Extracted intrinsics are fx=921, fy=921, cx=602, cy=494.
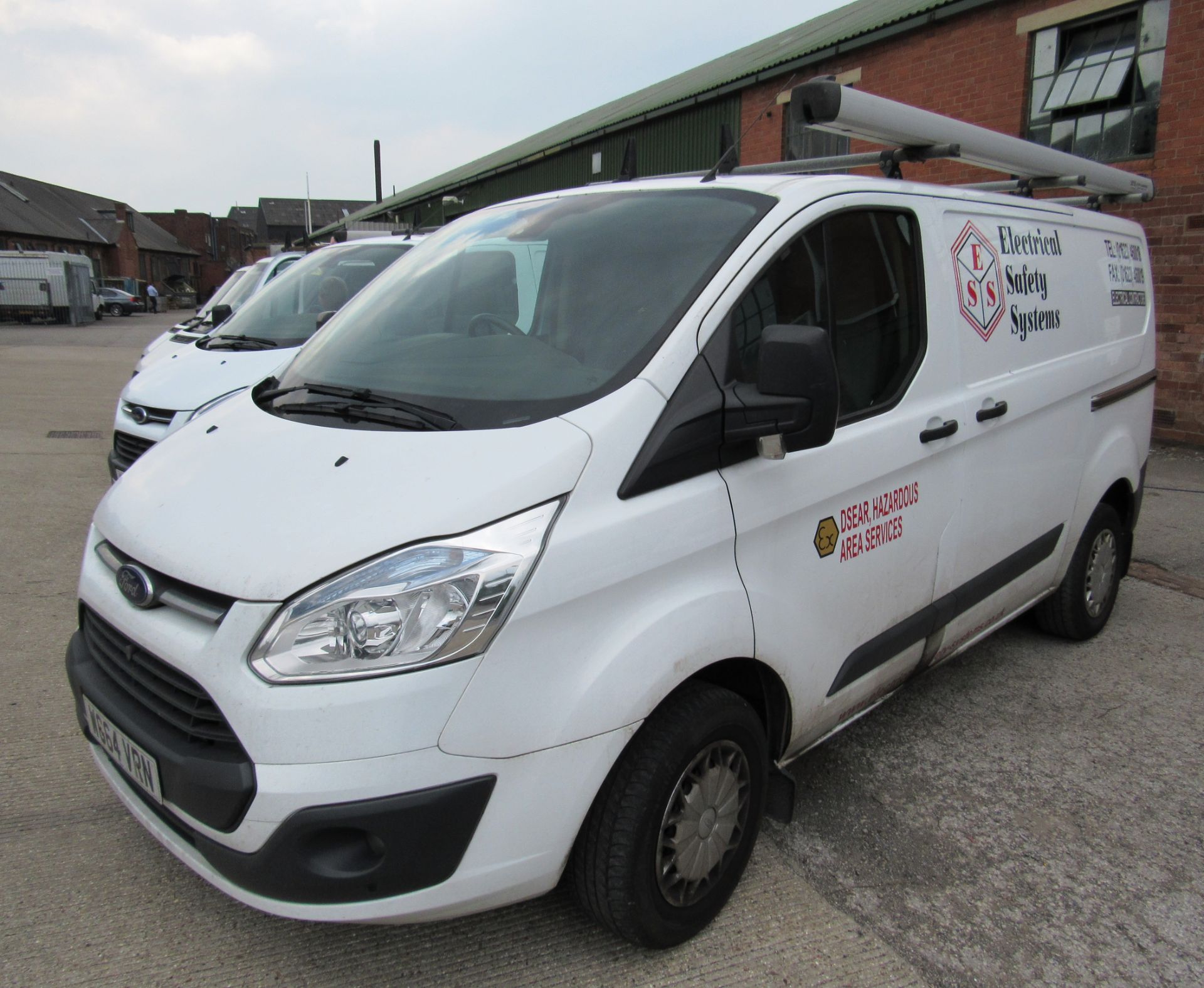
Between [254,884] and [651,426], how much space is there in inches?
49.4

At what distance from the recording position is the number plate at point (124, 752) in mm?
1995

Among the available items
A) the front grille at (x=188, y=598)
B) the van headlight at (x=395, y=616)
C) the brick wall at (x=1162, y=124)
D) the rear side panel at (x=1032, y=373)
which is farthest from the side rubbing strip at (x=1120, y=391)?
the brick wall at (x=1162, y=124)

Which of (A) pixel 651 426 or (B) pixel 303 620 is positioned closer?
(B) pixel 303 620

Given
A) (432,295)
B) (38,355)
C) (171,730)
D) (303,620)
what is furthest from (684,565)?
(38,355)

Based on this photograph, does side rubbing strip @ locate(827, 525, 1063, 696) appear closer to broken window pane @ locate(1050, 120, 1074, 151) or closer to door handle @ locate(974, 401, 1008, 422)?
door handle @ locate(974, 401, 1008, 422)

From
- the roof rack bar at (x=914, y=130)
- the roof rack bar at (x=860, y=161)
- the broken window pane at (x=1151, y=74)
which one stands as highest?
the broken window pane at (x=1151, y=74)

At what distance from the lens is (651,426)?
206 cm

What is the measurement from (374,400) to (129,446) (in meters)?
4.01

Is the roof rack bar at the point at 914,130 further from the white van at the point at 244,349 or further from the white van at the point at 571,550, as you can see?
the white van at the point at 244,349

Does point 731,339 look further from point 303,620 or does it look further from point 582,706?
point 303,620

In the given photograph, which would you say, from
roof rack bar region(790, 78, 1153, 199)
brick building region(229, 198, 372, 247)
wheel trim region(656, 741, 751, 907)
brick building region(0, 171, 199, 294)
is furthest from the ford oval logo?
brick building region(229, 198, 372, 247)

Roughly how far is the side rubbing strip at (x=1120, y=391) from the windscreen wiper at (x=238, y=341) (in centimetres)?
481

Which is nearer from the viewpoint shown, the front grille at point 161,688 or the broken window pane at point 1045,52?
the front grille at point 161,688

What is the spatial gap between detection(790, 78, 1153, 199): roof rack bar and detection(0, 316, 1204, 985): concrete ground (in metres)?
2.10
